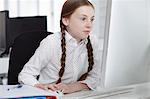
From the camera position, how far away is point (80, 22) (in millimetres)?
726

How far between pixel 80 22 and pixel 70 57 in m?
0.10

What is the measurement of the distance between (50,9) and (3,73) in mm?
769

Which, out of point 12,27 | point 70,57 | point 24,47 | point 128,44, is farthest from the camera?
point 12,27

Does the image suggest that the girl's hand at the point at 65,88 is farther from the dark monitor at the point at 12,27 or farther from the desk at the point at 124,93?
the dark monitor at the point at 12,27

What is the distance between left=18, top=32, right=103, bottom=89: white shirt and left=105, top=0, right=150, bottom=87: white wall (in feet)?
0.30

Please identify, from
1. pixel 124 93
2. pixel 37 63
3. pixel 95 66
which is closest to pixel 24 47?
pixel 37 63

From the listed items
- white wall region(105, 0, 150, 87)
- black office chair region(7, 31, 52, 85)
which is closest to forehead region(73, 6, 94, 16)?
white wall region(105, 0, 150, 87)

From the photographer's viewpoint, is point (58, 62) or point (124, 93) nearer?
point (124, 93)

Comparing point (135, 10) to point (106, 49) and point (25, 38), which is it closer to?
point (106, 49)

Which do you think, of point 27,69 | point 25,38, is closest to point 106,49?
point 27,69

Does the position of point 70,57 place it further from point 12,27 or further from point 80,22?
point 12,27

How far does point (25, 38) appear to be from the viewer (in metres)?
1.15

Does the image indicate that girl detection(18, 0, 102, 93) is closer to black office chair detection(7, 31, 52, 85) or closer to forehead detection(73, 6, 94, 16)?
forehead detection(73, 6, 94, 16)

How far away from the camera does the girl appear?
2.41 ft
